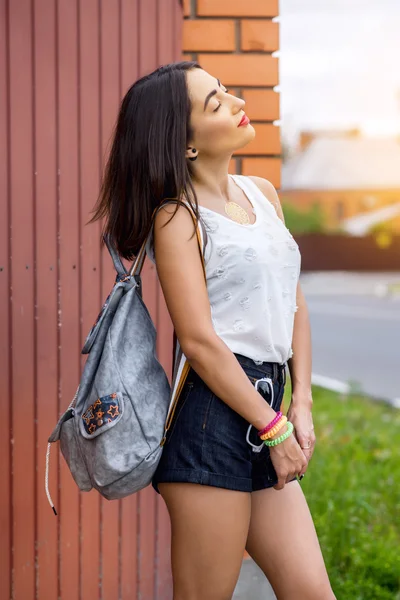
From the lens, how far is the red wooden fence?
124 inches

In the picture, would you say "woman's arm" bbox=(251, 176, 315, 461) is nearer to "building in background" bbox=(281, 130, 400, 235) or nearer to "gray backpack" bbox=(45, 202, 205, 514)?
"gray backpack" bbox=(45, 202, 205, 514)

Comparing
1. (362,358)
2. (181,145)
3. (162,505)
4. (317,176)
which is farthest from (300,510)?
(317,176)

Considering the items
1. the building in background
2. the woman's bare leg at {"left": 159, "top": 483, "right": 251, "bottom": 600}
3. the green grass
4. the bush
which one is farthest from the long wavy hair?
the building in background

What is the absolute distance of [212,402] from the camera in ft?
6.93

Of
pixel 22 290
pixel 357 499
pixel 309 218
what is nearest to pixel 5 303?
pixel 22 290

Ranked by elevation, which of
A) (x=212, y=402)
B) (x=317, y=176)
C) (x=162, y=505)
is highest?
(x=317, y=176)

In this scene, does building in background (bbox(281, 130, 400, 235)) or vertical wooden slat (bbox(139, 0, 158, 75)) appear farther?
building in background (bbox(281, 130, 400, 235))

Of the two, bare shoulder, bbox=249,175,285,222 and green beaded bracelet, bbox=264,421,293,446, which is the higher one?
bare shoulder, bbox=249,175,285,222

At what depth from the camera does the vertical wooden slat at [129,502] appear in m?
3.27

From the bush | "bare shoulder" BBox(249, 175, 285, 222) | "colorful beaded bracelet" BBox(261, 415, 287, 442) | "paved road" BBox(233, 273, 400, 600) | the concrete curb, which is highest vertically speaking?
the bush

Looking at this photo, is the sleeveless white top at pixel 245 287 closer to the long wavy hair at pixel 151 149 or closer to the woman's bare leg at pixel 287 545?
the long wavy hair at pixel 151 149

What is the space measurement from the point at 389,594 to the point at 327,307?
→ 21192mm

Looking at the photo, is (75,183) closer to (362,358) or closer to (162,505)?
(162,505)

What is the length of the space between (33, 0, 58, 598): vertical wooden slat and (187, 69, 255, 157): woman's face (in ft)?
3.56
